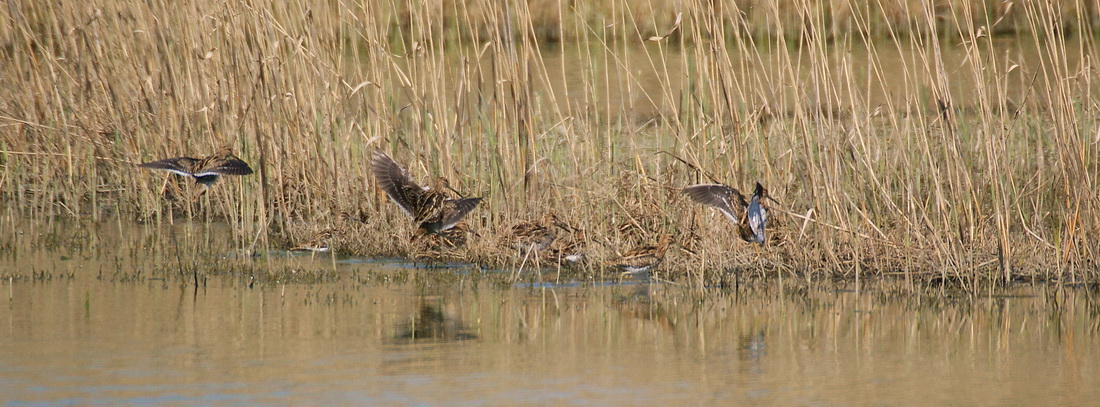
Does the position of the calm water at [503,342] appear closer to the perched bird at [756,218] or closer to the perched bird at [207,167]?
the perched bird at [756,218]

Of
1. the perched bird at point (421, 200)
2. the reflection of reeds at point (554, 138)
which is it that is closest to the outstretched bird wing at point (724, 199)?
the reflection of reeds at point (554, 138)

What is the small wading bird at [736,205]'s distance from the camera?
21.5ft

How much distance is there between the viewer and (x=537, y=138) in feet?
27.3

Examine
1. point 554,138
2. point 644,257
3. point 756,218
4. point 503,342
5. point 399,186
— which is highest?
point 554,138

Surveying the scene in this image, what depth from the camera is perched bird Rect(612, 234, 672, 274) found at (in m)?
7.00

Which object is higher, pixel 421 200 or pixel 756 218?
pixel 421 200

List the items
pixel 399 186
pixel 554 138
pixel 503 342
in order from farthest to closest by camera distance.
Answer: pixel 554 138 < pixel 399 186 < pixel 503 342

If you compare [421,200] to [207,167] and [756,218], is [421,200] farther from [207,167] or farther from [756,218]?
[756,218]

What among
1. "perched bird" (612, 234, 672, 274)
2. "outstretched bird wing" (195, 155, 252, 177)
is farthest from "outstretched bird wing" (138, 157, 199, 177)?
"perched bird" (612, 234, 672, 274)

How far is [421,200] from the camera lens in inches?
286

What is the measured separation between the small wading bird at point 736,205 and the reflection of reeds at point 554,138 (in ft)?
1.15

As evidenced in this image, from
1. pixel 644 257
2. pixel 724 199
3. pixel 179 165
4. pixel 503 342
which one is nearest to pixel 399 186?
pixel 179 165

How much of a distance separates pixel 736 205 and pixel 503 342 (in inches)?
65.5

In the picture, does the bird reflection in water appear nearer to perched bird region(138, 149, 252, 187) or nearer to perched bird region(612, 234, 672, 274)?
perched bird region(612, 234, 672, 274)
